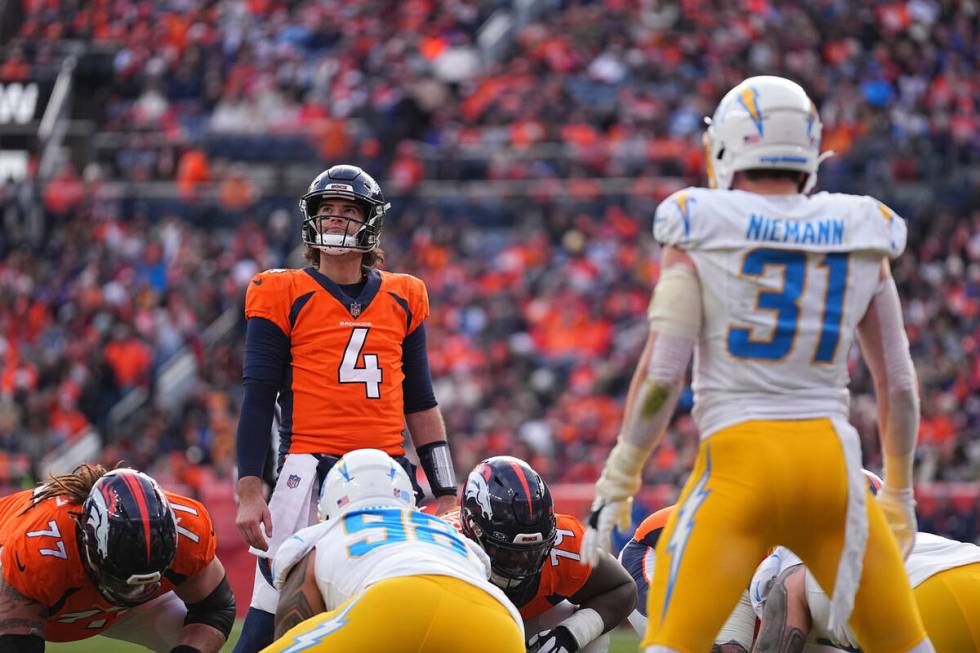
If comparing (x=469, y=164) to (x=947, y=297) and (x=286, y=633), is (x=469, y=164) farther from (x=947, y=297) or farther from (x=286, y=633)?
(x=286, y=633)

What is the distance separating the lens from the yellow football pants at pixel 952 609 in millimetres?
4910

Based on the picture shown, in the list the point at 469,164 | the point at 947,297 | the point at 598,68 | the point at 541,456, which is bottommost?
the point at 541,456

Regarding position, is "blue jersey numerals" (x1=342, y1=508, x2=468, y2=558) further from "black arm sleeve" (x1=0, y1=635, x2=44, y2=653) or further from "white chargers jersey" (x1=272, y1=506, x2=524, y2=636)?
"black arm sleeve" (x1=0, y1=635, x2=44, y2=653)

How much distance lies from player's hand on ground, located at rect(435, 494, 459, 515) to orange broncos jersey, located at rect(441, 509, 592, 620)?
A: 17 centimetres

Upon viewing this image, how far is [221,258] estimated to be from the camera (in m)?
16.9

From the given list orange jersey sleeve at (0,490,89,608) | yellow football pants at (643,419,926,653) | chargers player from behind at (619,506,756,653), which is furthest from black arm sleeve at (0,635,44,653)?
chargers player from behind at (619,506,756,653)

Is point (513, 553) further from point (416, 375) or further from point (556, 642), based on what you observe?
point (416, 375)

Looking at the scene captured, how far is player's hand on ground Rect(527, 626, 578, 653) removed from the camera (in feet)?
17.4

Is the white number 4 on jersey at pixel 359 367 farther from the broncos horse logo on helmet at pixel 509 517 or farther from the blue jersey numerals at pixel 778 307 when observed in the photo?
the blue jersey numerals at pixel 778 307

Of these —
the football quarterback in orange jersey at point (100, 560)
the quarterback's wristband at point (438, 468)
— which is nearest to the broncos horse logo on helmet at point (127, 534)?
A: the football quarterback in orange jersey at point (100, 560)

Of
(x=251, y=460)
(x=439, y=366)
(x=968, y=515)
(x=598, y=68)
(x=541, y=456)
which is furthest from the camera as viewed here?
(x=598, y=68)

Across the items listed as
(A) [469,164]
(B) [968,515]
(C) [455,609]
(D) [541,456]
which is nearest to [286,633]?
→ (C) [455,609]

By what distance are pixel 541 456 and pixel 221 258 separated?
4.81 metres

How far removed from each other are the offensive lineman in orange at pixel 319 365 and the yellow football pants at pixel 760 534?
1.55 meters
